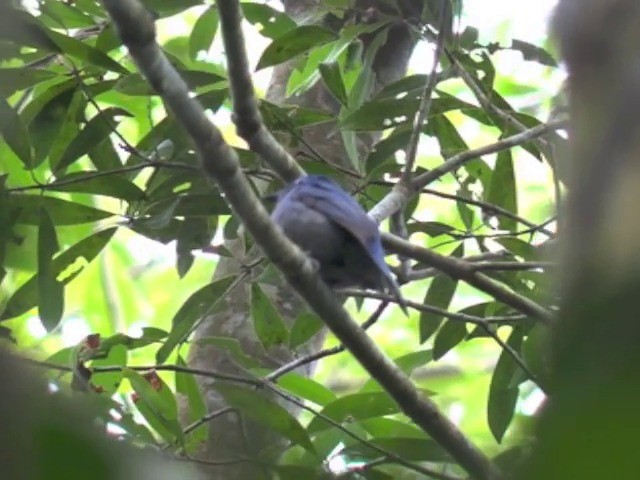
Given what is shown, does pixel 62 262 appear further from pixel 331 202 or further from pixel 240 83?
pixel 240 83

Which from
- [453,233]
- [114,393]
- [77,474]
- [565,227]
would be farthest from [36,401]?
[453,233]

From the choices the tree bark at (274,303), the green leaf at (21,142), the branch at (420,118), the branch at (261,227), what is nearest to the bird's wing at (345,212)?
the branch at (420,118)

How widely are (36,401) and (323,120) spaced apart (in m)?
2.67

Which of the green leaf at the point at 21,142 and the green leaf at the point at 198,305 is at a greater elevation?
the green leaf at the point at 21,142

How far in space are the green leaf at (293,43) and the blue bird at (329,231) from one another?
43 cm

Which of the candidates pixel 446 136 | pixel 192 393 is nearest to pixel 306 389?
pixel 192 393

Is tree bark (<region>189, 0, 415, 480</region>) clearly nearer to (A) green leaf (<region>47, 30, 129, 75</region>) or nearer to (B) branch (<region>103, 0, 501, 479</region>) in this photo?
(B) branch (<region>103, 0, 501, 479</region>)

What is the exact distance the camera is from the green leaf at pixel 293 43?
278cm

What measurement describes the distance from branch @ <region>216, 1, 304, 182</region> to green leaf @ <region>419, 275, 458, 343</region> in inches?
40.4

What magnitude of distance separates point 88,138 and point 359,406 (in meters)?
1.04

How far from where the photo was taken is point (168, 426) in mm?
2352

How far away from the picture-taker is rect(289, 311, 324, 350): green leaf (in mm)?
2797

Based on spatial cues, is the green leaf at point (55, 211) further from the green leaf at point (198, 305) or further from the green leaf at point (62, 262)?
the green leaf at point (198, 305)

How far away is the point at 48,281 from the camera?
2.73 meters
